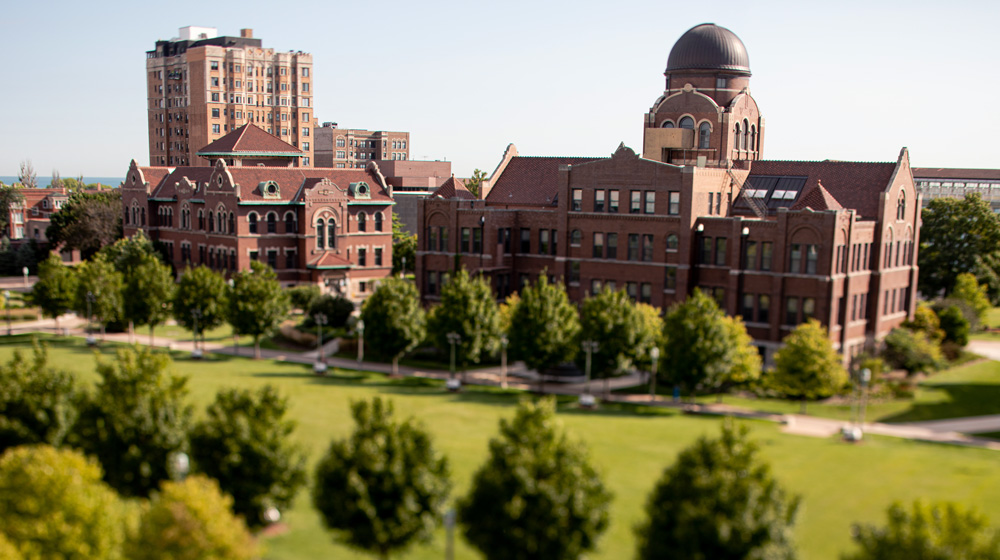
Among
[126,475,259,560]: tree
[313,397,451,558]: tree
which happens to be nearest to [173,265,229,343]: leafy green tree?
[313,397,451,558]: tree

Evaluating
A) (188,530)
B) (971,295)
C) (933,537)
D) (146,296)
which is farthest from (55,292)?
(971,295)

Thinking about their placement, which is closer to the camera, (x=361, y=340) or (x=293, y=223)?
(x=361, y=340)

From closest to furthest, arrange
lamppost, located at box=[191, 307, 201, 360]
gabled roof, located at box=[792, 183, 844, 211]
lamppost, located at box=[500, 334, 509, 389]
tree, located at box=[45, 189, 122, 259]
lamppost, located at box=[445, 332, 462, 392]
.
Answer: lamppost, located at box=[445, 332, 462, 392] → lamppost, located at box=[500, 334, 509, 389] → gabled roof, located at box=[792, 183, 844, 211] → lamppost, located at box=[191, 307, 201, 360] → tree, located at box=[45, 189, 122, 259]

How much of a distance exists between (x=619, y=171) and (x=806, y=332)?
2208 centimetres

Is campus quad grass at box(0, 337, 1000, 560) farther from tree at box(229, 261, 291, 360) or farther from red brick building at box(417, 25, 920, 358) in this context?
red brick building at box(417, 25, 920, 358)

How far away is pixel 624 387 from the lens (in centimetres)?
5469

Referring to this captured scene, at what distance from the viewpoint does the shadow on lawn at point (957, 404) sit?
153 ft

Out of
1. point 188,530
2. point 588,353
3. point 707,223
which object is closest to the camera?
point 188,530

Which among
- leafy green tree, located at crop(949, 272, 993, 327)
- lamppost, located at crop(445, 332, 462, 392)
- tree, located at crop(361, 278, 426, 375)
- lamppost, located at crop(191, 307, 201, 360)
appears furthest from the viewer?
leafy green tree, located at crop(949, 272, 993, 327)

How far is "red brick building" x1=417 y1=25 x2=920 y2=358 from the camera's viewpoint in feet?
192

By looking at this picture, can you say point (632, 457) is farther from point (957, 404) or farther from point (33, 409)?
point (33, 409)

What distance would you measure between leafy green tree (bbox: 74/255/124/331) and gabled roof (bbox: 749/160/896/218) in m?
49.6

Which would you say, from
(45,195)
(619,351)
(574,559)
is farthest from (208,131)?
(574,559)

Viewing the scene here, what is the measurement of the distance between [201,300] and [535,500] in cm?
4429
